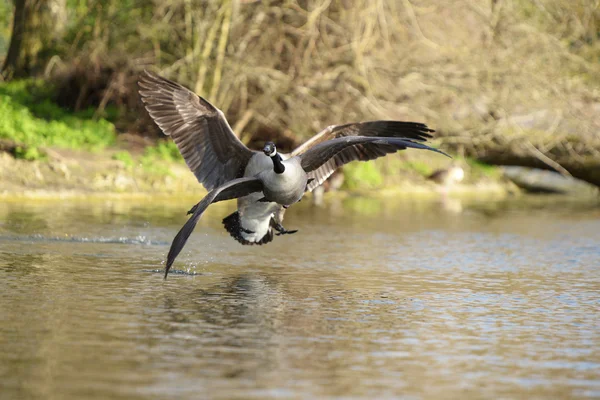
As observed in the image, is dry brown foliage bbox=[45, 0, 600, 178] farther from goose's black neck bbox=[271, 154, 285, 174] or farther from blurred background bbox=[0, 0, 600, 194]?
goose's black neck bbox=[271, 154, 285, 174]

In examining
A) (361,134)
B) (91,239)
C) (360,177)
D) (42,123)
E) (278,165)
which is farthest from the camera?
(360,177)

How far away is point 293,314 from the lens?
970cm

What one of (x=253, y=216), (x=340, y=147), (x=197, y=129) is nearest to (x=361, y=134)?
(x=340, y=147)

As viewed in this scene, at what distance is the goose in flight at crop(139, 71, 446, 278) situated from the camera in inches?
477

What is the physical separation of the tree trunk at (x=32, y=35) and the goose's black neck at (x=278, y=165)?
1944cm

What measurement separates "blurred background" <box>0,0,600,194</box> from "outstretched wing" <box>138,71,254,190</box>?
11230mm

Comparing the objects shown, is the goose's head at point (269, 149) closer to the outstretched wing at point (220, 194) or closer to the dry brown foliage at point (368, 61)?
the outstretched wing at point (220, 194)

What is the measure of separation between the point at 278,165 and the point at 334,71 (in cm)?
1455

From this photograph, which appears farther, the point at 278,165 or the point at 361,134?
the point at 361,134

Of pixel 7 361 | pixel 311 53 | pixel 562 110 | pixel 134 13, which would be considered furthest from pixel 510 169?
pixel 7 361

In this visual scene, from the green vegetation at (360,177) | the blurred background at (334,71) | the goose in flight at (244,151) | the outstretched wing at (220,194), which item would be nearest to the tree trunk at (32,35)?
the blurred background at (334,71)

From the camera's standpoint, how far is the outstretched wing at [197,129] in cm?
1271

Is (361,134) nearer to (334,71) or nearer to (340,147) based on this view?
(340,147)

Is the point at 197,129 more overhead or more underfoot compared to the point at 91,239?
more overhead
